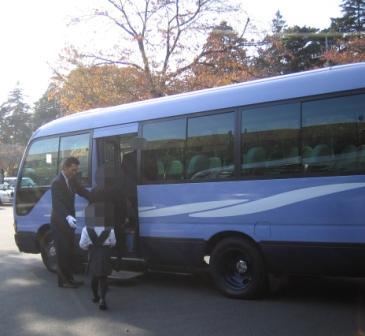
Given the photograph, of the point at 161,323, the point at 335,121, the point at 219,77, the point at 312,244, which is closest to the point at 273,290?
the point at 312,244

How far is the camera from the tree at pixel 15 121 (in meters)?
85.2

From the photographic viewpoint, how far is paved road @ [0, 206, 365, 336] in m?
6.12

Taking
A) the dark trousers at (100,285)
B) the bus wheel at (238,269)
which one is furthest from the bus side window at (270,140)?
the dark trousers at (100,285)

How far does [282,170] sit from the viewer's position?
7.01 metres

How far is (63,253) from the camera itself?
8773mm

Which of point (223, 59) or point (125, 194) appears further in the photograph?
point (223, 59)

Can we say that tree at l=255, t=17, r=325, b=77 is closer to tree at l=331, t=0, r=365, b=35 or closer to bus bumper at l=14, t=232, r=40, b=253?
tree at l=331, t=0, r=365, b=35

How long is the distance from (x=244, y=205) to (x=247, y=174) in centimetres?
41

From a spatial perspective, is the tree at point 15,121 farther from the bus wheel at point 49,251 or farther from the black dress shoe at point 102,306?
the black dress shoe at point 102,306

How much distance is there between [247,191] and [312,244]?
1.11 metres

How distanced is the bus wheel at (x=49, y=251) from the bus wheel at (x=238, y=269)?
351 cm

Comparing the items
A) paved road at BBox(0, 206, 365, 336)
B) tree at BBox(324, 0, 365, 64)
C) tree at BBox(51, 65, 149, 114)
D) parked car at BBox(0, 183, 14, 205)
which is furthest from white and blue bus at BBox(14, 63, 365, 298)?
parked car at BBox(0, 183, 14, 205)

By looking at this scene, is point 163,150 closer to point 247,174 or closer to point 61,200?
point 247,174

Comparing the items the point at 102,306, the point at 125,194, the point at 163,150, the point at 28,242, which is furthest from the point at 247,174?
the point at 28,242
